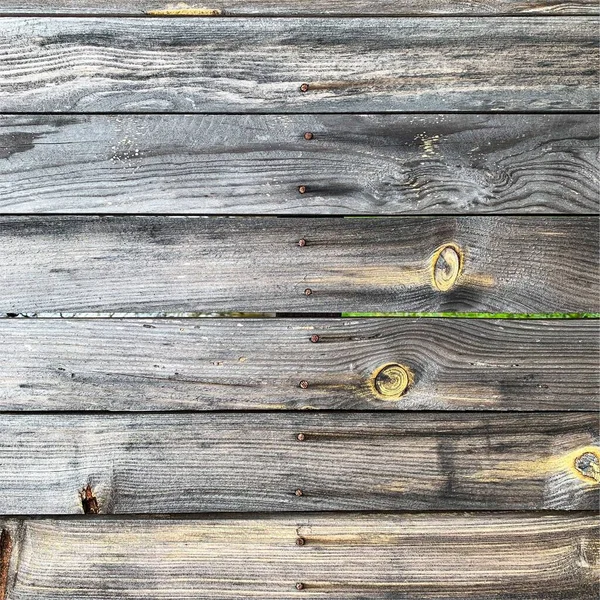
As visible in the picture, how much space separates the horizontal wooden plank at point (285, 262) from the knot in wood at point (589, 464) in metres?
0.33

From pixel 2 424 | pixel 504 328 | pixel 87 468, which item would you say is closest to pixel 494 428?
pixel 504 328

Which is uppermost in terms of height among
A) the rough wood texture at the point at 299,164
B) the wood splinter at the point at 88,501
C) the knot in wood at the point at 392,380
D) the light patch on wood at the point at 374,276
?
the rough wood texture at the point at 299,164

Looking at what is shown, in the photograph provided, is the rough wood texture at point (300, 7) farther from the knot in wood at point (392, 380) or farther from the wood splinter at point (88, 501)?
the wood splinter at point (88, 501)

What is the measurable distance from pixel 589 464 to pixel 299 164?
3.01 ft

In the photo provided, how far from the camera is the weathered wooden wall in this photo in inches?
51.7

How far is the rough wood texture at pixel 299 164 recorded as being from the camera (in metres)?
1.31

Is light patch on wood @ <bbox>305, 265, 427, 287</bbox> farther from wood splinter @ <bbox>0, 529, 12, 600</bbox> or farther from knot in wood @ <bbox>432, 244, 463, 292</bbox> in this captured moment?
wood splinter @ <bbox>0, 529, 12, 600</bbox>

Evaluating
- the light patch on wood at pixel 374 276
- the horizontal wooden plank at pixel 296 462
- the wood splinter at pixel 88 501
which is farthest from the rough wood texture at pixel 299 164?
the wood splinter at pixel 88 501

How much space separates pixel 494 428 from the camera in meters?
1.36

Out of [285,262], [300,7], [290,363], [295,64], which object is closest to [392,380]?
[290,363]

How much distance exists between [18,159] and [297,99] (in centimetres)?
61

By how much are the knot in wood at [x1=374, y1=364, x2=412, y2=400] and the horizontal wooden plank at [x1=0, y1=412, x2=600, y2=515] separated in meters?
0.06

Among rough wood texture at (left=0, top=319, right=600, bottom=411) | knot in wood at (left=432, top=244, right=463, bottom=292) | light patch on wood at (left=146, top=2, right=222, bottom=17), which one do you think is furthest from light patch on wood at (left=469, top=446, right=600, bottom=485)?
light patch on wood at (left=146, top=2, right=222, bottom=17)

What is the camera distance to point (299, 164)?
4.34ft
